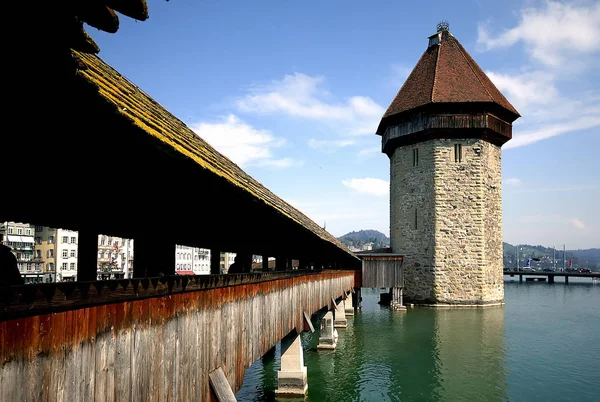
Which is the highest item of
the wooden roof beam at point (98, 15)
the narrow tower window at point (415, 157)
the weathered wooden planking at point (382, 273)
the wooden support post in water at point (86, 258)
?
the narrow tower window at point (415, 157)

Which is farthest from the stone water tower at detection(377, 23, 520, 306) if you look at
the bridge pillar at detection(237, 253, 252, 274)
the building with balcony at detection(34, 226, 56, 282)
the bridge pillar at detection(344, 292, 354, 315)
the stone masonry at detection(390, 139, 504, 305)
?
the building with balcony at detection(34, 226, 56, 282)

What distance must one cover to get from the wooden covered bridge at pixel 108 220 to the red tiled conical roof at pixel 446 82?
28226 millimetres

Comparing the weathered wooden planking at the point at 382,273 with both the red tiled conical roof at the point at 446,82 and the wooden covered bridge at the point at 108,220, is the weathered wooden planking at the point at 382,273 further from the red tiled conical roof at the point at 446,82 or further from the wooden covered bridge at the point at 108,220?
the wooden covered bridge at the point at 108,220

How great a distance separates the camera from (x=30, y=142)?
2.25m

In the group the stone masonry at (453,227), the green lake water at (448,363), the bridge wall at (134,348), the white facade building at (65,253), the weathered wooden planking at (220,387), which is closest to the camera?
the bridge wall at (134,348)

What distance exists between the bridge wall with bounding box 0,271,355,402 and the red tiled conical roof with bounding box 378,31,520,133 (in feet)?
91.9

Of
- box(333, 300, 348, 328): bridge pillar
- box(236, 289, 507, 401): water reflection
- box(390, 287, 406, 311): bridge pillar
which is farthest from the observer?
box(390, 287, 406, 311): bridge pillar

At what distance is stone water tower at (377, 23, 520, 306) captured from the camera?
101 ft

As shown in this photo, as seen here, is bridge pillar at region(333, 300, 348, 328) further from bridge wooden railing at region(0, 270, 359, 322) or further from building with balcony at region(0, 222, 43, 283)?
building with balcony at region(0, 222, 43, 283)

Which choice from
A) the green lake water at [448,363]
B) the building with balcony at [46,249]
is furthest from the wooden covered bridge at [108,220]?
the building with balcony at [46,249]

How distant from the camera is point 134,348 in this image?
3287mm

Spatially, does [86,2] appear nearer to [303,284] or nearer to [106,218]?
[106,218]

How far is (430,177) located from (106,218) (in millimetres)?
29052

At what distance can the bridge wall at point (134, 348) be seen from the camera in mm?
2275
